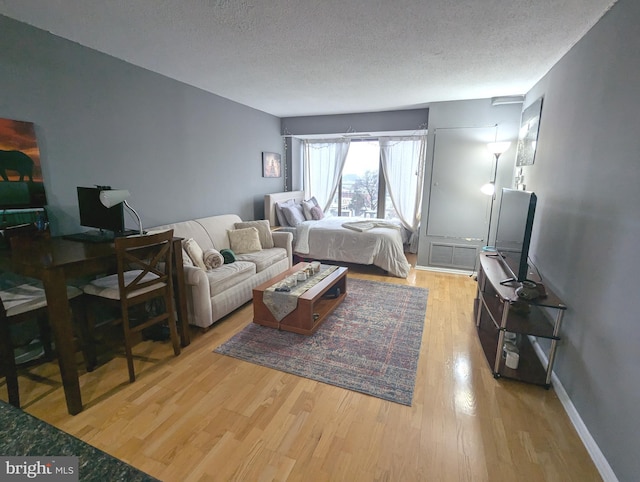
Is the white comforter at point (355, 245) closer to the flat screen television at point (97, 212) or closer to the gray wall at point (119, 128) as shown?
the gray wall at point (119, 128)

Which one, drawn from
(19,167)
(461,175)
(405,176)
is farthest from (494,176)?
(19,167)

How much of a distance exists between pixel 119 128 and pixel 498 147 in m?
4.43

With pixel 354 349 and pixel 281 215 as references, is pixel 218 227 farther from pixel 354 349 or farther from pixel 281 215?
pixel 354 349

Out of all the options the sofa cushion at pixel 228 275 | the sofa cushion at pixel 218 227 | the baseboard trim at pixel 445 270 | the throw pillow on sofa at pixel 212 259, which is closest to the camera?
the sofa cushion at pixel 228 275

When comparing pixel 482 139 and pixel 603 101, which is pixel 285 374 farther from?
pixel 482 139

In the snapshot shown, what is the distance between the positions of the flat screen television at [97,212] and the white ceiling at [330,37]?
123cm

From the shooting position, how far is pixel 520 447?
1.67 m

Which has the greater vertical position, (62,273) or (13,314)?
(62,273)

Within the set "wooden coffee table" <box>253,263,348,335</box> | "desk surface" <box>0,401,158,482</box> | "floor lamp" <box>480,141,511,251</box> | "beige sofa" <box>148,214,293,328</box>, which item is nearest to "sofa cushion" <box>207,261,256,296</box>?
"beige sofa" <box>148,214,293,328</box>

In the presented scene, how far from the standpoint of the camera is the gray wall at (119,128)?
232cm

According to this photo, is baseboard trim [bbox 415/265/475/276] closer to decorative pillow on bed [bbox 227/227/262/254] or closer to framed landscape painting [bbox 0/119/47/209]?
decorative pillow on bed [bbox 227/227/262/254]

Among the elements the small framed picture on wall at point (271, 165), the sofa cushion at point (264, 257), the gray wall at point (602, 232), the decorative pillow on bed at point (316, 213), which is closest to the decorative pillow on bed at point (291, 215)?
the decorative pillow on bed at point (316, 213)

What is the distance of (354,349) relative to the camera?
102 inches

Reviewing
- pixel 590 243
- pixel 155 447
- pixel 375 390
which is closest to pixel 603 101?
pixel 590 243
